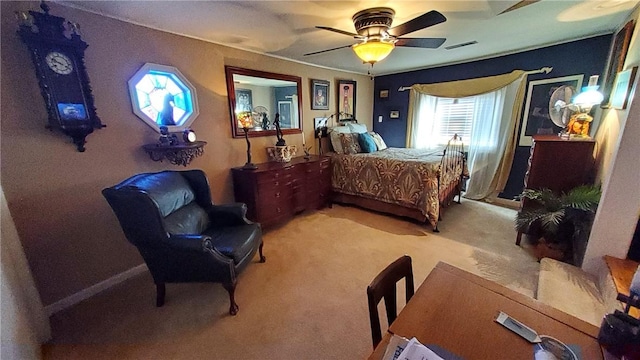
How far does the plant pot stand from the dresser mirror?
3.18 meters

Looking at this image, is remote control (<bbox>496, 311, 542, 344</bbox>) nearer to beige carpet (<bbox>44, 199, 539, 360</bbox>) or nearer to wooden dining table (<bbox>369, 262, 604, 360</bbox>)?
wooden dining table (<bbox>369, 262, 604, 360</bbox>)

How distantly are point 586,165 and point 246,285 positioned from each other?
3.40 metres

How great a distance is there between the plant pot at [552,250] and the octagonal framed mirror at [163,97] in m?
3.71

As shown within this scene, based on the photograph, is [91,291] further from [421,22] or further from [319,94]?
[319,94]

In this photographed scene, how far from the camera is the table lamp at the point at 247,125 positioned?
2930 millimetres

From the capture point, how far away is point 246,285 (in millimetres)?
2104

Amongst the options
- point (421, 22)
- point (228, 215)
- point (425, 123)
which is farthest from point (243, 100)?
point (425, 123)

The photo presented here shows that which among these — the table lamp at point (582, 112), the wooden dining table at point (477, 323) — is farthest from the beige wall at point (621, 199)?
the wooden dining table at point (477, 323)

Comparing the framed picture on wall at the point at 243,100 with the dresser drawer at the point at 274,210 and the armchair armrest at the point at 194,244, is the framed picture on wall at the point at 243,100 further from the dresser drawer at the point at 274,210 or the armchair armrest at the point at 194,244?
the armchair armrest at the point at 194,244

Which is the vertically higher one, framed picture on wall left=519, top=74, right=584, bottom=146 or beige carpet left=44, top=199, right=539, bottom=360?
framed picture on wall left=519, top=74, right=584, bottom=146

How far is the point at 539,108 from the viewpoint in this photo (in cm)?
342

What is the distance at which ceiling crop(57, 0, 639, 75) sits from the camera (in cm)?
183

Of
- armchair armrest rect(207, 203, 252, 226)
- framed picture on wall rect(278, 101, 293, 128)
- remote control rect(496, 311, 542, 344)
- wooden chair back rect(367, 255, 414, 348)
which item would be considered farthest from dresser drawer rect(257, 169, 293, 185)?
remote control rect(496, 311, 542, 344)

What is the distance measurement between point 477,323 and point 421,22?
1834mm
